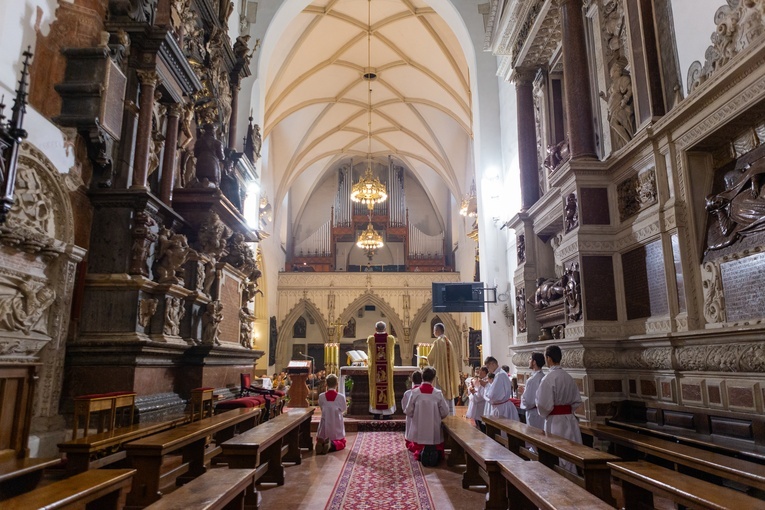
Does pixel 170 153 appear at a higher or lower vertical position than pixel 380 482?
higher

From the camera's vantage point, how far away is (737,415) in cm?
430

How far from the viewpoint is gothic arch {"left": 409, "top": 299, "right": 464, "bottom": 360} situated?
22.5m

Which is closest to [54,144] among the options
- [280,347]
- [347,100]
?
[347,100]

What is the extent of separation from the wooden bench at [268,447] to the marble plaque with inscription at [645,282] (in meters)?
3.99

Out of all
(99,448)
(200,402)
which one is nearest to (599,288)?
(200,402)

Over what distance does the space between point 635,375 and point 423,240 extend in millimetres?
20969

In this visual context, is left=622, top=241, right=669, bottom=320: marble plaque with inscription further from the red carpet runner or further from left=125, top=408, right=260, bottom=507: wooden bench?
left=125, top=408, right=260, bottom=507: wooden bench

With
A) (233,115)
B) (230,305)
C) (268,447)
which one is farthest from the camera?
(233,115)

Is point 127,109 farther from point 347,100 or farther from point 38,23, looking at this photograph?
point 347,100

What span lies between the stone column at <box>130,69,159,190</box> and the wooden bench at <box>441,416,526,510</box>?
4433mm

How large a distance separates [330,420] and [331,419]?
0.02m

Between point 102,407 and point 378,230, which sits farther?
point 378,230

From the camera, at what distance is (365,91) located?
20.3m

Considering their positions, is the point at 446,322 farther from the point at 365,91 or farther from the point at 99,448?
the point at 99,448
